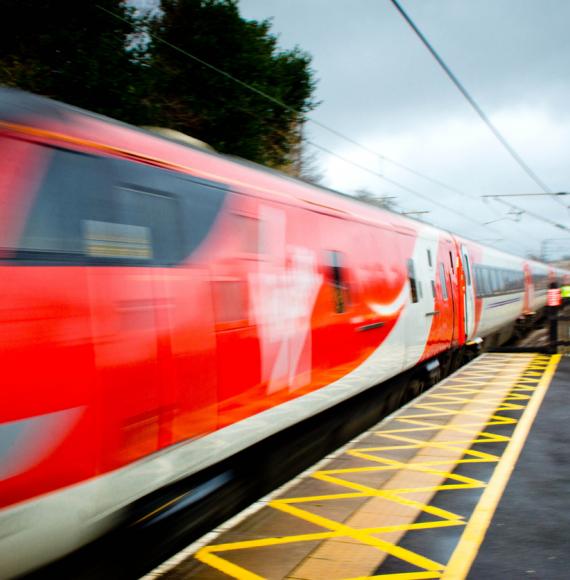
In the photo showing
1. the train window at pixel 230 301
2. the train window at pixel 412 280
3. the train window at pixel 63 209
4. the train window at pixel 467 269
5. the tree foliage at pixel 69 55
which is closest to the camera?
the train window at pixel 63 209

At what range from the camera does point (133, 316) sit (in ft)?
10.3

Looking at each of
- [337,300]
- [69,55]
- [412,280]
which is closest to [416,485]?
[337,300]

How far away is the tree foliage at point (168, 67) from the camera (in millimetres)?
15242

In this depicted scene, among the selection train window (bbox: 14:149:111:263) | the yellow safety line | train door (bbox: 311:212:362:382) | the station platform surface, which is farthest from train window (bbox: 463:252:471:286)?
train window (bbox: 14:149:111:263)

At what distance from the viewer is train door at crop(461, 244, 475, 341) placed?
11930 millimetres

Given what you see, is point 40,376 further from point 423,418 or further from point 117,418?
point 423,418

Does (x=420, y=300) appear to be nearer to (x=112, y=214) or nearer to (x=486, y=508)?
(x=486, y=508)

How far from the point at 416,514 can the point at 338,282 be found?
7.66 feet

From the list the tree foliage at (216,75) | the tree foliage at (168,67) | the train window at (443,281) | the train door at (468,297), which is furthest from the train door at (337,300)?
the tree foliage at (216,75)

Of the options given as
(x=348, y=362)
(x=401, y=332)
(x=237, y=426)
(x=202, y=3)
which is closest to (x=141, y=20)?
(x=202, y=3)

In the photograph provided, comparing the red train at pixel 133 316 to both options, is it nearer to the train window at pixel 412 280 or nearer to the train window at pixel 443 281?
the train window at pixel 412 280

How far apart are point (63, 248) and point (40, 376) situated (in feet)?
1.80

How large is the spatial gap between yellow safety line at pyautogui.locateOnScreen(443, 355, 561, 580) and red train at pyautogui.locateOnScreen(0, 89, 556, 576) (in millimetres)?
1369

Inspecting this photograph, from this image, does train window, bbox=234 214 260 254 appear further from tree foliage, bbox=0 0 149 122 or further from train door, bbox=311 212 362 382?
tree foliage, bbox=0 0 149 122
